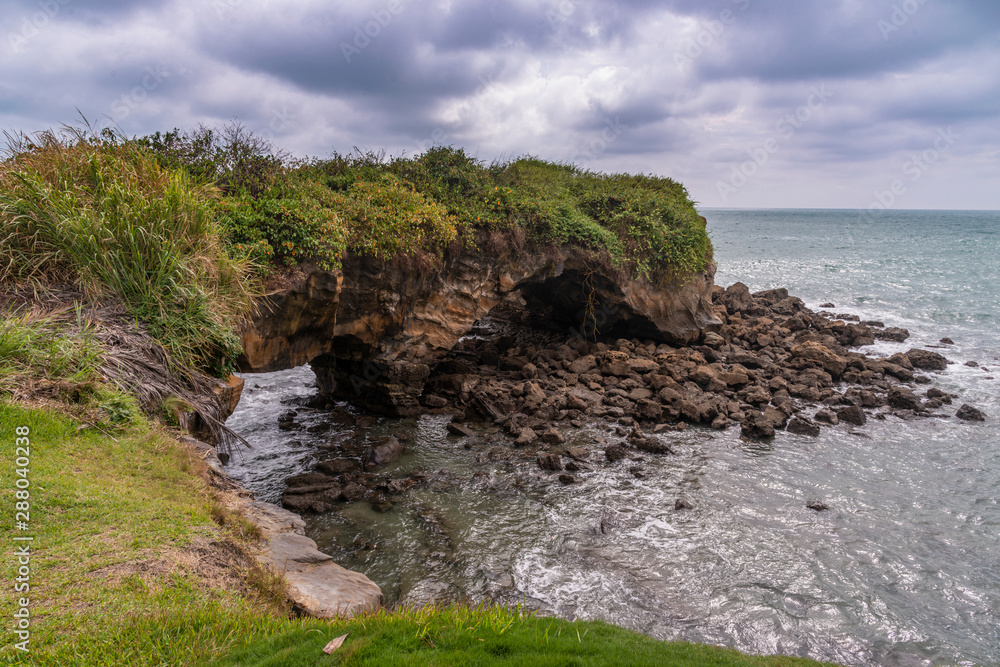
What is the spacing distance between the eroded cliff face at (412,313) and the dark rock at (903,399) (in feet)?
22.2

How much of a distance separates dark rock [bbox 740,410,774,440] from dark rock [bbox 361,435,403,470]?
9.49m

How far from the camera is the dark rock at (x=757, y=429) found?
572 inches

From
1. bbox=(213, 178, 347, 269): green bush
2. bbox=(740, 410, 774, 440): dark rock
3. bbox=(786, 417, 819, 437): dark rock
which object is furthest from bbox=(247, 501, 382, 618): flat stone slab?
bbox=(786, 417, 819, 437): dark rock

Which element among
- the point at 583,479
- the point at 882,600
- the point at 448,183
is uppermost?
the point at 448,183

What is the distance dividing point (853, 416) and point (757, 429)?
3514 mm

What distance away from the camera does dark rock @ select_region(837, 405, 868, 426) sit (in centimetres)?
1556

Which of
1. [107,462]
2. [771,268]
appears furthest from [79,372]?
[771,268]

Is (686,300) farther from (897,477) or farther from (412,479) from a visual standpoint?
(412,479)

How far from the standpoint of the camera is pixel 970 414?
15.9 m

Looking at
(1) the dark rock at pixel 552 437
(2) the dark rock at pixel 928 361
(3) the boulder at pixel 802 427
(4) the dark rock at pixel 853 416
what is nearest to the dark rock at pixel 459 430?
(1) the dark rock at pixel 552 437

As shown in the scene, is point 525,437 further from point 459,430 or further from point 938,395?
point 938,395

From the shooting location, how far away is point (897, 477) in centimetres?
1259

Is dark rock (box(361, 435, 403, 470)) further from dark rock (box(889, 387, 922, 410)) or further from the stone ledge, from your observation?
dark rock (box(889, 387, 922, 410))

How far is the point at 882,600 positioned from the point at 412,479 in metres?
8.85
